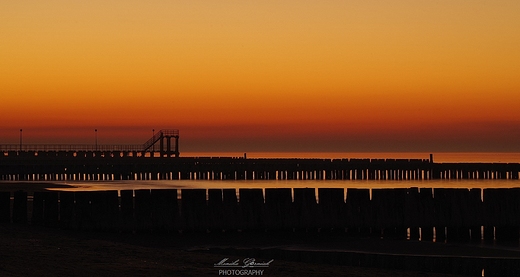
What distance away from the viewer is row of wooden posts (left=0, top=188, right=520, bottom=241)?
20.6m

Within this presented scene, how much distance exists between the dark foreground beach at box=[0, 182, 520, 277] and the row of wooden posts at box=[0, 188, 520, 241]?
0.32 meters

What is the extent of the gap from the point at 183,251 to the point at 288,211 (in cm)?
555

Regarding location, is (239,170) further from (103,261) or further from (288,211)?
(103,261)

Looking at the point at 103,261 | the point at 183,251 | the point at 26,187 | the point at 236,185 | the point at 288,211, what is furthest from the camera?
the point at 236,185

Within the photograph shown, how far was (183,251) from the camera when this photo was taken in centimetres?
1675

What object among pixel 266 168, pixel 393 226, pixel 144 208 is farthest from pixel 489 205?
pixel 266 168

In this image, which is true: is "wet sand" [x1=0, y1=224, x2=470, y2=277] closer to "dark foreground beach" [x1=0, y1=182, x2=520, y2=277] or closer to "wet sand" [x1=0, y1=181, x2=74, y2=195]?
"dark foreground beach" [x1=0, y1=182, x2=520, y2=277]

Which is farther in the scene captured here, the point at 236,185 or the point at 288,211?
the point at 236,185

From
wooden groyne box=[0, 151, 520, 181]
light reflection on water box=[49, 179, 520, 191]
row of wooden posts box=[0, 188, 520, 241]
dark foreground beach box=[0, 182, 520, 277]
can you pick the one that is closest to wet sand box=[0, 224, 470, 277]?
dark foreground beach box=[0, 182, 520, 277]

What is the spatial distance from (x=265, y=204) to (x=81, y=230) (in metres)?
4.70

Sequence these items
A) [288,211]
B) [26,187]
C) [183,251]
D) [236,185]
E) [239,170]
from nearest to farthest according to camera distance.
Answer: [183,251]
[288,211]
[26,187]
[236,185]
[239,170]

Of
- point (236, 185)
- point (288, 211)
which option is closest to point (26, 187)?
point (236, 185)

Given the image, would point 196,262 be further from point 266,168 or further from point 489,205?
point 266,168

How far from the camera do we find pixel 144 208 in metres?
21.0
